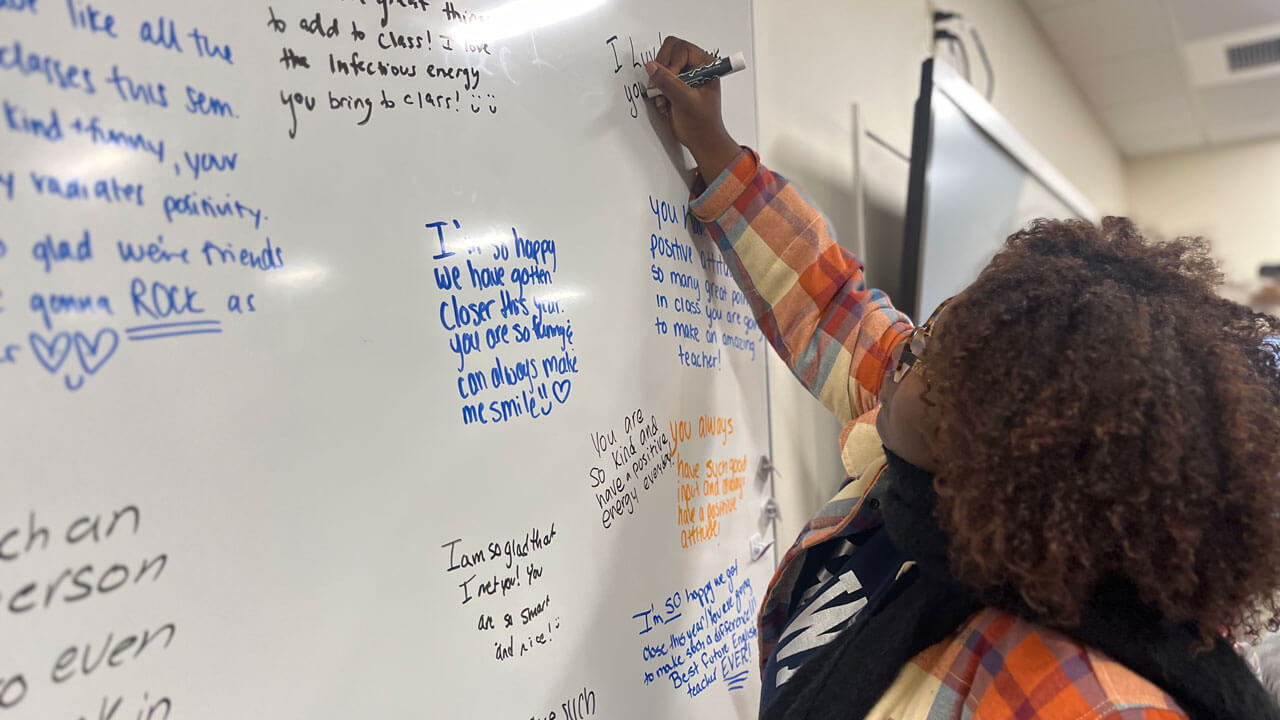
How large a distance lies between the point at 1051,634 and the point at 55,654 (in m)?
0.63

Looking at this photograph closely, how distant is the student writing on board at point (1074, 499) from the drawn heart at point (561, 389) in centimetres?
28

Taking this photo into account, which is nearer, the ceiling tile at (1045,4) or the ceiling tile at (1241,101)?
the ceiling tile at (1045,4)

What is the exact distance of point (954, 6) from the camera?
1.87m

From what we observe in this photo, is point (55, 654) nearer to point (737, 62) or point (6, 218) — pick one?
point (6, 218)

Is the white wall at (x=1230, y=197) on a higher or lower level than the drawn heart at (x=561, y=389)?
higher

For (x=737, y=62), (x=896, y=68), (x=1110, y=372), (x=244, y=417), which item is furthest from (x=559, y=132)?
(x=896, y=68)

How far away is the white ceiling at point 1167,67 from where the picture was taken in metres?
2.47

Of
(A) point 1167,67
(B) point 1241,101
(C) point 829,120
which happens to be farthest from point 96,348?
(B) point 1241,101

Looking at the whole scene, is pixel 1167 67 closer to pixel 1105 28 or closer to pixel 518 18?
pixel 1105 28

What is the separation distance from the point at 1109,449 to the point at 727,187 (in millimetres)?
495

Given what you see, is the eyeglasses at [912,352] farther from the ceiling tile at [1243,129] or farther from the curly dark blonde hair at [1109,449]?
the ceiling tile at [1243,129]

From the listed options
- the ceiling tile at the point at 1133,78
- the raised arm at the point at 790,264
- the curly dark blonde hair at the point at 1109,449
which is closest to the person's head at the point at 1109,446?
the curly dark blonde hair at the point at 1109,449

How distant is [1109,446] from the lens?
1.67ft

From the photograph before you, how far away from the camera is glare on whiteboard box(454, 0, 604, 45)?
0.63 meters
